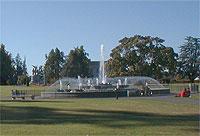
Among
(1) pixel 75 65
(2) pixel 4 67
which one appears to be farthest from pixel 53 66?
(2) pixel 4 67

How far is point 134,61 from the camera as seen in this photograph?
96625 millimetres

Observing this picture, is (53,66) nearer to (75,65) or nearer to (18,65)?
(75,65)

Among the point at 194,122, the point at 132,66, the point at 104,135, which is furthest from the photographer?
the point at 132,66

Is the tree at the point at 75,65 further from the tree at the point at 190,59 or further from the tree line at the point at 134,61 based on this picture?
the tree at the point at 190,59

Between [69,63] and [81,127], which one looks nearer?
[81,127]

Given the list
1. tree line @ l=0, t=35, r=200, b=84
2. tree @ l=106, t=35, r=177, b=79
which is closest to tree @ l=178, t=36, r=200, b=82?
tree line @ l=0, t=35, r=200, b=84

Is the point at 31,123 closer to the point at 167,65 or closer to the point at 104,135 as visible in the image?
the point at 104,135

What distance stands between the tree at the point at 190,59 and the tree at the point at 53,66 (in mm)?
31935

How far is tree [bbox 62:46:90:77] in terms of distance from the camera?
116m

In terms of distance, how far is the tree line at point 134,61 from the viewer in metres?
96.9

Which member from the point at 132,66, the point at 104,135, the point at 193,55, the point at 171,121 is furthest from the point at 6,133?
the point at 193,55

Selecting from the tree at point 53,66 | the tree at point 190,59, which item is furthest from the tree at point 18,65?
the tree at point 190,59

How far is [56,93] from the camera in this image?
46281 millimetres

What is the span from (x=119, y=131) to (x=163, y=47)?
281ft
